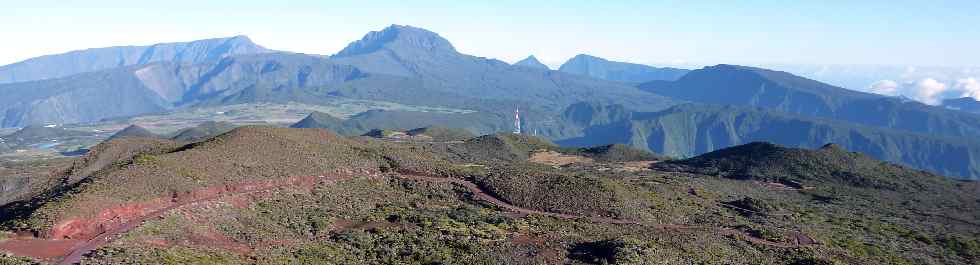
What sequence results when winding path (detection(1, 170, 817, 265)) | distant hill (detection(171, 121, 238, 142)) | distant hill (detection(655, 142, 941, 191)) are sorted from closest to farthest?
1. winding path (detection(1, 170, 817, 265))
2. distant hill (detection(655, 142, 941, 191))
3. distant hill (detection(171, 121, 238, 142))

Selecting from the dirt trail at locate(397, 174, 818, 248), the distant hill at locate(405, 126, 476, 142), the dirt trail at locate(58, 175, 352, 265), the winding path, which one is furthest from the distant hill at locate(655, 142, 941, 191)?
the dirt trail at locate(58, 175, 352, 265)

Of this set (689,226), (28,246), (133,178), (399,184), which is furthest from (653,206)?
(28,246)

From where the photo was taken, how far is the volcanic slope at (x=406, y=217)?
130 ft

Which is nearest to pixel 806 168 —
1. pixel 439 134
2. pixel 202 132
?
pixel 439 134

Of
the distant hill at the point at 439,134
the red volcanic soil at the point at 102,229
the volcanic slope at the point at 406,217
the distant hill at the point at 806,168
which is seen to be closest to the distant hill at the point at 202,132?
the distant hill at the point at 439,134

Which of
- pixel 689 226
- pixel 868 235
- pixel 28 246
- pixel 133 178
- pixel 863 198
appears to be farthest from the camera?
pixel 863 198

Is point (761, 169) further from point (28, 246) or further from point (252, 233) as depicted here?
point (28, 246)

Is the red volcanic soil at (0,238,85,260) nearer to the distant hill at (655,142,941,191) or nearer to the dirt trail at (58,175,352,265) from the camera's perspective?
the dirt trail at (58,175,352,265)

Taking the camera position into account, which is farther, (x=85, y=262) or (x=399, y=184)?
(x=399, y=184)

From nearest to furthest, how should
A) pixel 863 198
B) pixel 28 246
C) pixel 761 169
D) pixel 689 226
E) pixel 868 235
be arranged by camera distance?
pixel 28 246
pixel 689 226
pixel 868 235
pixel 863 198
pixel 761 169

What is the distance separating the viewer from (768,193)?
82375mm

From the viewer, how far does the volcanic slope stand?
1555 inches

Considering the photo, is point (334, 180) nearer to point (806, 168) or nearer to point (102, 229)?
point (102, 229)

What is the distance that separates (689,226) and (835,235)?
13.2 m
